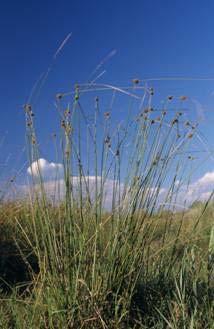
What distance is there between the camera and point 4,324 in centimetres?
234

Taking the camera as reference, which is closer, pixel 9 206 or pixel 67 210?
pixel 67 210

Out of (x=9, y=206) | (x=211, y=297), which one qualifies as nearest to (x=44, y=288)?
(x=211, y=297)

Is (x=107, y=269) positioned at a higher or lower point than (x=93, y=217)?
lower

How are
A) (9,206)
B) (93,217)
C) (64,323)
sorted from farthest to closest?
(9,206)
(93,217)
(64,323)

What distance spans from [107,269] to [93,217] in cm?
23

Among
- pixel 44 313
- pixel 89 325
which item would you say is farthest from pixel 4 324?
pixel 89 325

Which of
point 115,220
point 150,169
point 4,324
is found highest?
point 150,169

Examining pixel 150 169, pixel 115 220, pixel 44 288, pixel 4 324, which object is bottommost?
pixel 4 324

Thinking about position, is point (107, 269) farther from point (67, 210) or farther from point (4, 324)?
point (4, 324)

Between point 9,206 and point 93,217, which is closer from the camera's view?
point 93,217

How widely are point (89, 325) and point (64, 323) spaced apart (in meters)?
0.10

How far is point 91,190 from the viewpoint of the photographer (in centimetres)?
228

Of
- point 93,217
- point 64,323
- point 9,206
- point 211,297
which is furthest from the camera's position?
point 9,206

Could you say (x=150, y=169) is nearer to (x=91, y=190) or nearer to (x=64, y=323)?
(x=91, y=190)
